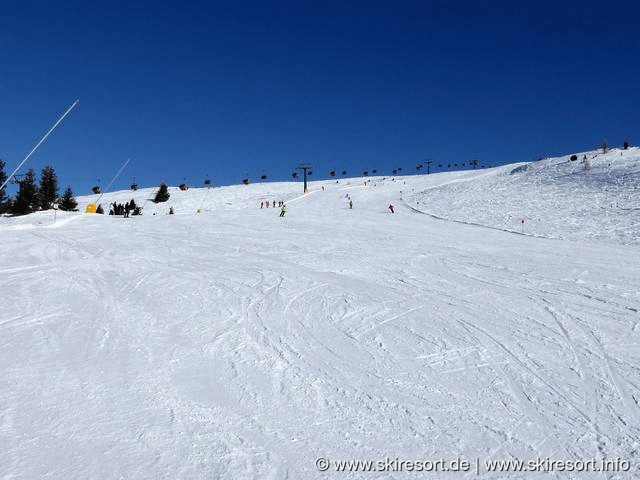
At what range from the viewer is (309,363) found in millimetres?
5594

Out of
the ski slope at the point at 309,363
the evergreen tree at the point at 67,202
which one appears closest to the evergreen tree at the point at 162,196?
the evergreen tree at the point at 67,202

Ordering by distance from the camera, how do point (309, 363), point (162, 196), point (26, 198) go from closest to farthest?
point (309, 363), point (26, 198), point (162, 196)

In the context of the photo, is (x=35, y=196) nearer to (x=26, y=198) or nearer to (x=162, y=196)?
(x=26, y=198)

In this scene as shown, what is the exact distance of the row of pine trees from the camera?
44.2 m

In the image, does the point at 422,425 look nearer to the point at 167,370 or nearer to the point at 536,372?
the point at 536,372

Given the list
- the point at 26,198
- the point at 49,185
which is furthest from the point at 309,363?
the point at 49,185

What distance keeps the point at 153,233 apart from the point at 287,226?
259 inches

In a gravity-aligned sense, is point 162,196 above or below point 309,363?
above

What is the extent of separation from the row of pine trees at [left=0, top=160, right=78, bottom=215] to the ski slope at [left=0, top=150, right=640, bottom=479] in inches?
1396

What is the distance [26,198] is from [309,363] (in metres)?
48.5

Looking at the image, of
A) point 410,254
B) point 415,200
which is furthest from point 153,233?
point 415,200

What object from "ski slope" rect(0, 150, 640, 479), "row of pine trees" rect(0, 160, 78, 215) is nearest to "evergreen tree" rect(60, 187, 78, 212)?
"row of pine trees" rect(0, 160, 78, 215)

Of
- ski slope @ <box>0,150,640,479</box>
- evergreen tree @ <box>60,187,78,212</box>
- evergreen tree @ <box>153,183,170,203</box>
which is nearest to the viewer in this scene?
ski slope @ <box>0,150,640,479</box>

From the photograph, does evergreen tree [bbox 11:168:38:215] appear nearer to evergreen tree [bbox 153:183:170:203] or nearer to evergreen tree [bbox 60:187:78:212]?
evergreen tree [bbox 60:187:78:212]
